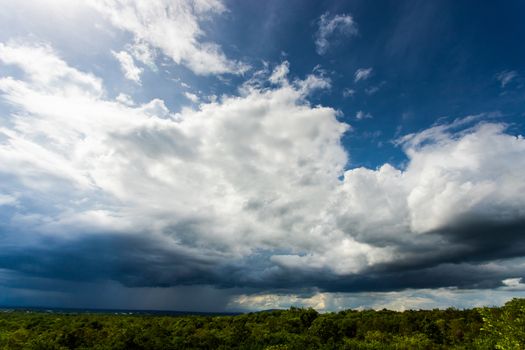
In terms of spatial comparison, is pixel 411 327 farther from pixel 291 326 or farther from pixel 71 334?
pixel 71 334

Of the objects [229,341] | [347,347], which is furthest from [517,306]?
[229,341]

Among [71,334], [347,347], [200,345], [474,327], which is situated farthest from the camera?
[474,327]

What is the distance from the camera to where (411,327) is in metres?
62.3

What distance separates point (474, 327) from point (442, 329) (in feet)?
16.5

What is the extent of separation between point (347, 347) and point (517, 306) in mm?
15211

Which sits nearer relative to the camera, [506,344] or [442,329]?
[506,344]

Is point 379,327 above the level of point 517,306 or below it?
below

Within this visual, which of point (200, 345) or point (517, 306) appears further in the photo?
point (200, 345)

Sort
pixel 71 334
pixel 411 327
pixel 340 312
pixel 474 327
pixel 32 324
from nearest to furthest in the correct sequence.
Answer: pixel 71 334 → pixel 474 327 → pixel 411 327 → pixel 32 324 → pixel 340 312

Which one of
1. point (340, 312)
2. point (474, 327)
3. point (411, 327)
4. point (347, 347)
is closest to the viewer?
point (347, 347)

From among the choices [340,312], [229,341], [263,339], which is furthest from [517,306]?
[340,312]

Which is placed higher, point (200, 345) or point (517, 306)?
point (517, 306)

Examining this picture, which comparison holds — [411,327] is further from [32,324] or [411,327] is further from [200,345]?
[32,324]

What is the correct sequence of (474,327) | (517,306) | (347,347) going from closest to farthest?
1. (517,306)
2. (347,347)
3. (474,327)
